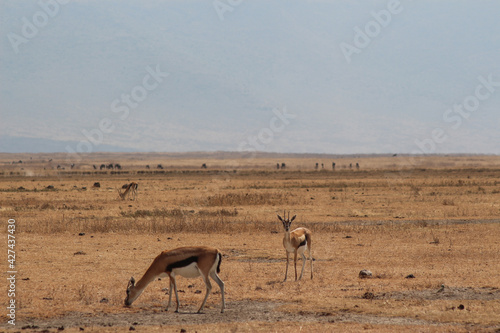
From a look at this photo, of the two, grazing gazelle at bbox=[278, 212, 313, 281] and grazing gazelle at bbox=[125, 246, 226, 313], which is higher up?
grazing gazelle at bbox=[278, 212, 313, 281]

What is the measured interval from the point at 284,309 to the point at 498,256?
9.38m

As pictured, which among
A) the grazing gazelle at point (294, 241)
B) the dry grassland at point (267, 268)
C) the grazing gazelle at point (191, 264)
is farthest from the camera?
the grazing gazelle at point (294, 241)

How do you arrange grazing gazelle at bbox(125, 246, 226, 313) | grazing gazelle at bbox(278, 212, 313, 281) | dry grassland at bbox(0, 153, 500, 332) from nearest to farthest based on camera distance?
dry grassland at bbox(0, 153, 500, 332) < grazing gazelle at bbox(125, 246, 226, 313) < grazing gazelle at bbox(278, 212, 313, 281)

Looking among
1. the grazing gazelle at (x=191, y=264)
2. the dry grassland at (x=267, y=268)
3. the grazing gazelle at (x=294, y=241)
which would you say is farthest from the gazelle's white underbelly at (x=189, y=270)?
the grazing gazelle at (x=294, y=241)

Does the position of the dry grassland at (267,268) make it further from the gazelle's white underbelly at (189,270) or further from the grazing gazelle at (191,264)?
the gazelle's white underbelly at (189,270)

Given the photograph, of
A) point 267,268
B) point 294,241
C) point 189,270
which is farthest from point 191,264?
point 267,268

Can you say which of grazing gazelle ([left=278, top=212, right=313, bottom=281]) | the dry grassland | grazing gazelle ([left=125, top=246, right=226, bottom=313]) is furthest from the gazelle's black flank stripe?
grazing gazelle ([left=278, top=212, right=313, bottom=281])

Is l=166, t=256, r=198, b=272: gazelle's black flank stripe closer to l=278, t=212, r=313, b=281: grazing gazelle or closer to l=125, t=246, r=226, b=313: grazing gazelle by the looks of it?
l=125, t=246, r=226, b=313: grazing gazelle

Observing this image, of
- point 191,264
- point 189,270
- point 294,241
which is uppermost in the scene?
point 294,241

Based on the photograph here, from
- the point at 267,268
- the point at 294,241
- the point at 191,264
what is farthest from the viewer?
the point at 267,268

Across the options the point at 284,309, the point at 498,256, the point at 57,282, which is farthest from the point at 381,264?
the point at 57,282

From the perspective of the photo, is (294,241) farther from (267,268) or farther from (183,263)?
(183,263)

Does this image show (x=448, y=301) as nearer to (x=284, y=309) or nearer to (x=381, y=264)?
(x=284, y=309)

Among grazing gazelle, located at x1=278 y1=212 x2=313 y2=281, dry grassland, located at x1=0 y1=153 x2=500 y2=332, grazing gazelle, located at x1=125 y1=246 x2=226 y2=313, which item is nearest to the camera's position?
dry grassland, located at x1=0 y1=153 x2=500 y2=332
